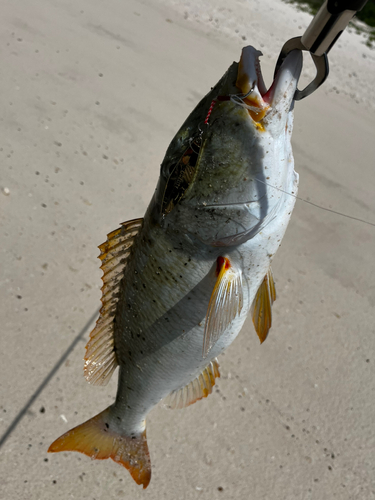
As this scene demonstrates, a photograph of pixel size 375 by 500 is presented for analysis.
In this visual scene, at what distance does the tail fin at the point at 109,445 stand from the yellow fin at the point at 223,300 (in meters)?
0.58

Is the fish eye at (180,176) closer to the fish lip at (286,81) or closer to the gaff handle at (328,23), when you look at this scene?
the fish lip at (286,81)

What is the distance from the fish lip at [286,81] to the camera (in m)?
Result: 0.82

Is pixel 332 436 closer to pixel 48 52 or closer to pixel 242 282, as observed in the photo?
pixel 242 282

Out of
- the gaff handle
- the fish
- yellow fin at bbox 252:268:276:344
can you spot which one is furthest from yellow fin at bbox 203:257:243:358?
the gaff handle

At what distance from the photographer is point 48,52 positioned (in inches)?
148

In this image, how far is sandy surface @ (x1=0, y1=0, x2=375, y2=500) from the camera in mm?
1706

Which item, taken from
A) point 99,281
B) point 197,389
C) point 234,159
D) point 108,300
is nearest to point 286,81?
point 234,159

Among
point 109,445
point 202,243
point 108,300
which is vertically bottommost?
point 109,445

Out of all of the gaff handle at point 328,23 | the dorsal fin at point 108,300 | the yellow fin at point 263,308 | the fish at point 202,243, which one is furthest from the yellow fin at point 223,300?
the gaff handle at point 328,23

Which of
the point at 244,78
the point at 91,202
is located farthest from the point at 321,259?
the point at 244,78

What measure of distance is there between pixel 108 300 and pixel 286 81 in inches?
30.6

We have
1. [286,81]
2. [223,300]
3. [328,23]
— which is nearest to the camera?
[328,23]

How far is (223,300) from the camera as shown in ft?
3.12

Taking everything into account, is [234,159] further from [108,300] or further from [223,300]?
[108,300]
